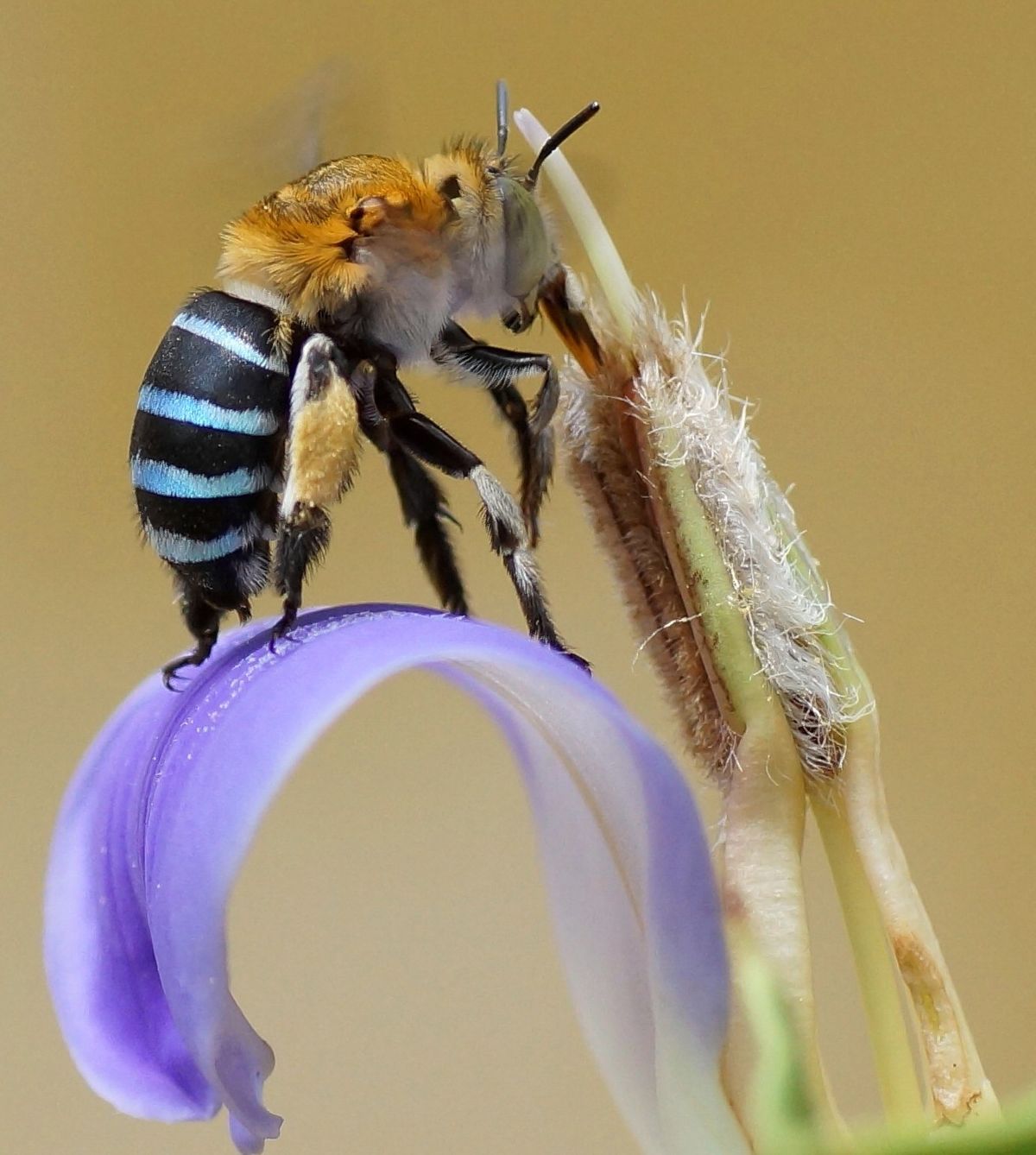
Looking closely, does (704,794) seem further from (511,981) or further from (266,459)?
(511,981)

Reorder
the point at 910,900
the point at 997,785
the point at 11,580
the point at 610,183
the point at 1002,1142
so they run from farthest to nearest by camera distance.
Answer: the point at 11,580 < the point at 997,785 < the point at 610,183 < the point at 910,900 < the point at 1002,1142

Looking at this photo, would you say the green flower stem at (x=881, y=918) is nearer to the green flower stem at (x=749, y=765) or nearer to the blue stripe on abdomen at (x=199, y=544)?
the green flower stem at (x=749, y=765)

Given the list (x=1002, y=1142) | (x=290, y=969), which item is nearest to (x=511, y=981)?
(x=290, y=969)

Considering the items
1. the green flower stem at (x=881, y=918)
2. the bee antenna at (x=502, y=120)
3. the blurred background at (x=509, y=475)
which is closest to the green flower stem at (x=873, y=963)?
the green flower stem at (x=881, y=918)

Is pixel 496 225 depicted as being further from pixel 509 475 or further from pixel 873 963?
pixel 509 475

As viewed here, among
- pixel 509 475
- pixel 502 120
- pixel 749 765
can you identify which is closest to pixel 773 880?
pixel 749 765
